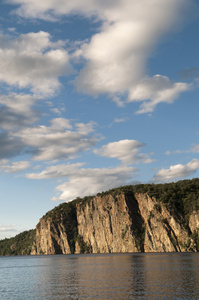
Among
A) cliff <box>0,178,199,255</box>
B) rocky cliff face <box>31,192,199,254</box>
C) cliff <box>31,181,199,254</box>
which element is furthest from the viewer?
cliff <box>0,178,199,255</box>

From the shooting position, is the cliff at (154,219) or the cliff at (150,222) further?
the cliff at (154,219)

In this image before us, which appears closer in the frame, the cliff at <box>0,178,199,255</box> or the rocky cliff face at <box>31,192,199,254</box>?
the rocky cliff face at <box>31,192,199,254</box>

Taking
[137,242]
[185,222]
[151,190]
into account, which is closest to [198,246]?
[185,222]

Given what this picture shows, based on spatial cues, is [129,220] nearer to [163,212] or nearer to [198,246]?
[163,212]

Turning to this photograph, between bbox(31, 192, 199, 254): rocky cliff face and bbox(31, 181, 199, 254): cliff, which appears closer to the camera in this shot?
bbox(31, 192, 199, 254): rocky cliff face

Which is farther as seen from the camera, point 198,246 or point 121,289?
point 198,246

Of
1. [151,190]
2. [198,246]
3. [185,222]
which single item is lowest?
[198,246]

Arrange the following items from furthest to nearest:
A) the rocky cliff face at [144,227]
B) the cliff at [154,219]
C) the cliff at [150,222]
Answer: the cliff at [154,219]
the cliff at [150,222]
the rocky cliff face at [144,227]

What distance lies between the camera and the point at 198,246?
5965 inches

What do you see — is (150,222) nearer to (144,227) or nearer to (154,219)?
(154,219)

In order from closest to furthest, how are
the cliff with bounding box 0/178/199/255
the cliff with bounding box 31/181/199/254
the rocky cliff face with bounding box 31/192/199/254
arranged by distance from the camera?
1. the rocky cliff face with bounding box 31/192/199/254
2. the cliff with bounding box 31/181/199/254
3. the cliff with bounding box 0/178/199/255

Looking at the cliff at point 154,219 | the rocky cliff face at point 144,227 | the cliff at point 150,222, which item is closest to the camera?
the rocky cliff face at point 144,227

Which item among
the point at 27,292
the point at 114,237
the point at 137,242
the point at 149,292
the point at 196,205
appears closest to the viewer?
the point at 149,292

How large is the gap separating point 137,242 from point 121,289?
138 metres
